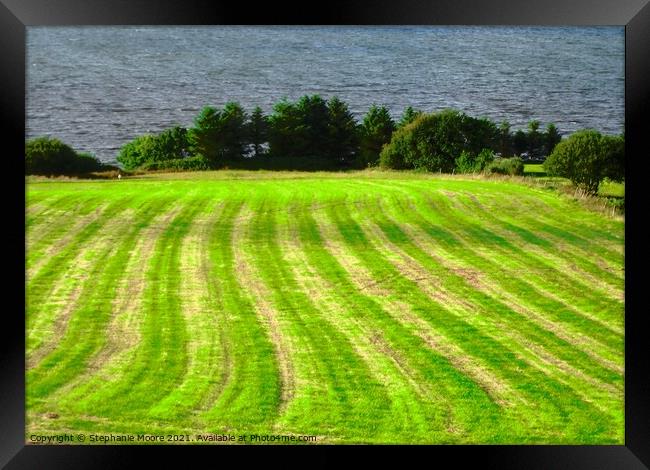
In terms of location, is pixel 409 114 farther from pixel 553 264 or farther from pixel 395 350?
pixel 395 350

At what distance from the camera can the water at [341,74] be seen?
5.94 meters

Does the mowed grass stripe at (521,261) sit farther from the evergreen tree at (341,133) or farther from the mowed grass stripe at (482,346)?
the evergreen tree at (341,133)

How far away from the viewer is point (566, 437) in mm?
5414

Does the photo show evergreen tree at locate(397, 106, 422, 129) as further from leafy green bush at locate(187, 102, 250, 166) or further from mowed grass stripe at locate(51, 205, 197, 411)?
mowed grass stripe at locate(51, 205, 197, 411)

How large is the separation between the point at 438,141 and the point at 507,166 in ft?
2.24

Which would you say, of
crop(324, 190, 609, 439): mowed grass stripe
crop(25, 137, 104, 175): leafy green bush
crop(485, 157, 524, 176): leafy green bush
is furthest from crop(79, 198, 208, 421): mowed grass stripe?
crop(485, 157, 524, 176): leafy green bush

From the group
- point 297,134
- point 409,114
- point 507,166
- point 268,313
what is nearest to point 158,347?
point 268,313

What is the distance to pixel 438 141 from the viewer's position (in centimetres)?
608

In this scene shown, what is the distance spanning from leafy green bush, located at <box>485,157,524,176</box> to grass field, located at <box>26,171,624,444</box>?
Result: 129 mm

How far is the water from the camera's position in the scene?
594 cm

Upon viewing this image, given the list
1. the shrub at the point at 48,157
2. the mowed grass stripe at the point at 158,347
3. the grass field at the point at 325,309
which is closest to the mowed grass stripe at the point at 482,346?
the grass field at the point at 325,309

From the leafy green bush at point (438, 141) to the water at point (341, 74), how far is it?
105mm

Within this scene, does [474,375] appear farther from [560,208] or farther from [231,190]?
[231,190]
